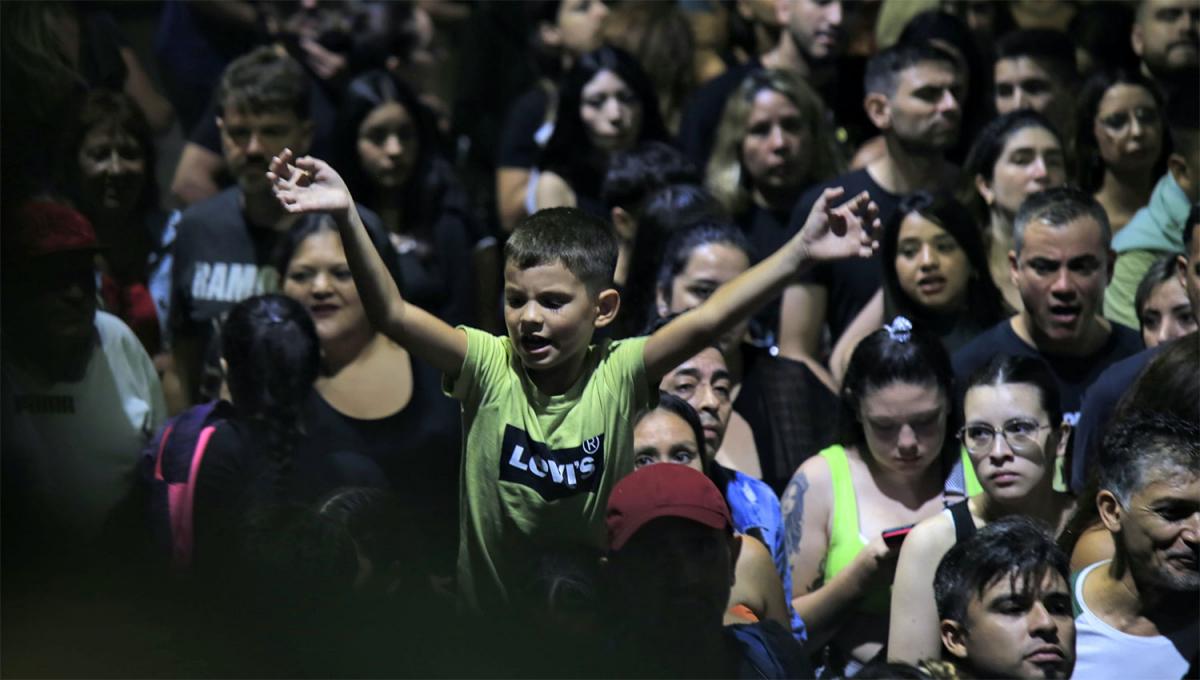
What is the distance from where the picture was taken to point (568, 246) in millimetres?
3865

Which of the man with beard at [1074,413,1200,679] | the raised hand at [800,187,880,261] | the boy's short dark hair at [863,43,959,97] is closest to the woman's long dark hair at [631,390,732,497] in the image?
the raised hand at [800,187,880,261]

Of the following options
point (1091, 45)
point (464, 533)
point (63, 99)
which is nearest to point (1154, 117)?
point (1091, 45)

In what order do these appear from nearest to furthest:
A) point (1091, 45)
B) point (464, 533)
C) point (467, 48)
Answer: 1. point (464, 533)
2. point (1091, 45)
3. point (467, 48)

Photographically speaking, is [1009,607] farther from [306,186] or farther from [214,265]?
[214,265]

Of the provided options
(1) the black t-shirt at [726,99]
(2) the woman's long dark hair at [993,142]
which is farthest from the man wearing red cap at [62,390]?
(2) the woman's long dark hair at [993,142]

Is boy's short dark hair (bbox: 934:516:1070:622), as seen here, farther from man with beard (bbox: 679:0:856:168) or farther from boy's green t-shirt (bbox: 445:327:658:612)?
man with beard (bbox: 679:0:856:168)

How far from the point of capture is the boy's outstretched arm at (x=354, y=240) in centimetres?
364

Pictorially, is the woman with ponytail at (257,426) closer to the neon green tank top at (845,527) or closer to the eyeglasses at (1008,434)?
the neon green tank top at (845,527)

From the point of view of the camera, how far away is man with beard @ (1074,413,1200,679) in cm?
389

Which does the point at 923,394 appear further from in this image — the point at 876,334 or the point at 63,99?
the point at 63,99

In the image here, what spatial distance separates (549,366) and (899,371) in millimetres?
1214

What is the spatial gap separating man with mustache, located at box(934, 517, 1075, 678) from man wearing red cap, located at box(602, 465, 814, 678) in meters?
0.41

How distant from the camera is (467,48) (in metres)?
8.21

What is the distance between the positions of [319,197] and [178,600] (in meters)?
1.03
